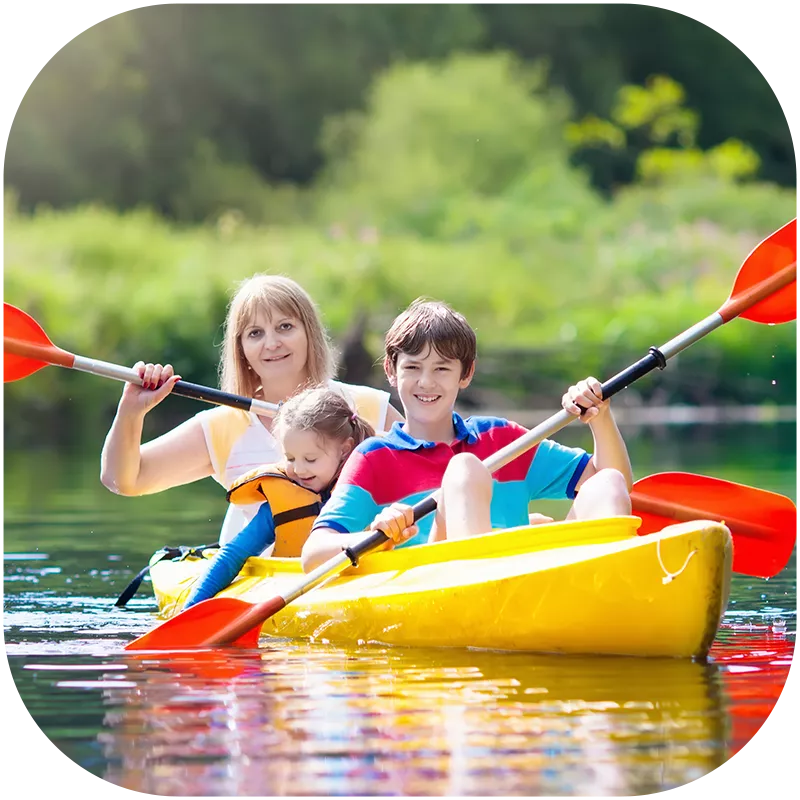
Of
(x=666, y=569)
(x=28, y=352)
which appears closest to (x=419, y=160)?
(x=28, y=352)

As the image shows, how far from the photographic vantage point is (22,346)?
186 inches

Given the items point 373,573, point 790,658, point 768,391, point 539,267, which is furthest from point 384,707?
point 539,267

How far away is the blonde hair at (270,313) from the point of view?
439 centimetres

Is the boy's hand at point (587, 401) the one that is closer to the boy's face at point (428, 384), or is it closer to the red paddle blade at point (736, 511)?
the boy's face at point (428, 384)

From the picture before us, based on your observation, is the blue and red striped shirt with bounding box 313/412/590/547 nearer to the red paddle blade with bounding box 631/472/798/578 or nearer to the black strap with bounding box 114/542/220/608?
the red paddle blade with bounding box 631/472/798/578

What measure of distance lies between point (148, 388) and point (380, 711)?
167 cm

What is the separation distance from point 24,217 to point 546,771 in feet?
59.0

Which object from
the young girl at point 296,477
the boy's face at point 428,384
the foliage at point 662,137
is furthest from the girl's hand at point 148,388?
the foliage at point 662,137

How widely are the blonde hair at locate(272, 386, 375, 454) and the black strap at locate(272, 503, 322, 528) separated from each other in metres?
0.18

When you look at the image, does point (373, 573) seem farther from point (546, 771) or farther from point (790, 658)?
point (546, 771)

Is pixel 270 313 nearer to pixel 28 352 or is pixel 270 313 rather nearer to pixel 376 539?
pixel 28 352

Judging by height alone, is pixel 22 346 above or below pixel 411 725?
above

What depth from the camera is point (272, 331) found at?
4.39 m

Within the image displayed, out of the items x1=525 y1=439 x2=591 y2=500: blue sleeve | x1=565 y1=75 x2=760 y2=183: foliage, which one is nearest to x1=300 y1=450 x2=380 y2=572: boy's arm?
x1=525 y1=439 x2=591 y2=500: blue sleeve
